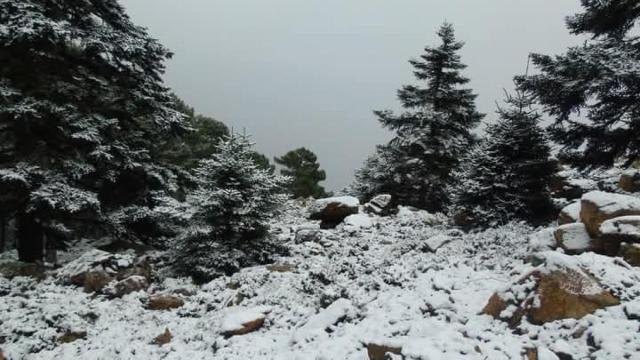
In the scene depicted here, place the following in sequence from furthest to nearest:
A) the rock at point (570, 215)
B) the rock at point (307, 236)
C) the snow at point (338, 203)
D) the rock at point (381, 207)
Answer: the rock at point (381, 207), the snow at point (338, 203), the rock at point (307, 236), the rock at point (570, 215)

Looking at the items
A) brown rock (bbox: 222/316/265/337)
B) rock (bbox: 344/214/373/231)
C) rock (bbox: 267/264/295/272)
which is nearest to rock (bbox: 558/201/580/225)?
rock (bbox: 344/214/373/231)

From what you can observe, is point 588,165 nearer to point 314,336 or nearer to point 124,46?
point 314,336

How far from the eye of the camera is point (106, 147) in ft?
34.4

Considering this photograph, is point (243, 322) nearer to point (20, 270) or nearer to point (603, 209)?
point (20, 270)

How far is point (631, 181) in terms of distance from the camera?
11.2m

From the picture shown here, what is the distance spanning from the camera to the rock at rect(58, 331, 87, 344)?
7.63m

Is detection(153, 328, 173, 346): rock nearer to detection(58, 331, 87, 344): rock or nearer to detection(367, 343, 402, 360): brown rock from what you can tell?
detection(58, 331, 87, 344): rock

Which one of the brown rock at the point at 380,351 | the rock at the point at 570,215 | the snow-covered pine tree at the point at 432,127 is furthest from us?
the snow-covered pine tree at the point at 432,127

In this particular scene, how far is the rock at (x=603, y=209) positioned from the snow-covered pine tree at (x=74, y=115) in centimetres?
1070

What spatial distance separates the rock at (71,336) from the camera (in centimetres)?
763

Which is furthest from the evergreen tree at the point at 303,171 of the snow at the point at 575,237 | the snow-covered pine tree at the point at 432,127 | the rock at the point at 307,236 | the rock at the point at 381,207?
the snow at the point at 575,237

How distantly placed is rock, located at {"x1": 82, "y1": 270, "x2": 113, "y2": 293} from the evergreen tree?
89.9 ft

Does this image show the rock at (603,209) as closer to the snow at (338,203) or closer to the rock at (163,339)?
the snow at (338,203)

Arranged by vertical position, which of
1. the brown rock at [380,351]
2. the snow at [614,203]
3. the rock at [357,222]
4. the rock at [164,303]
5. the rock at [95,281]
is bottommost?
the brown rock at [380,351]
